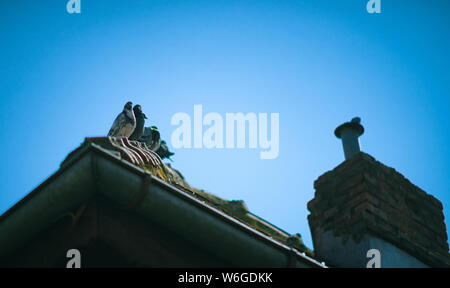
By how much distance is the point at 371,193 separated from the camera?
16.4 feet

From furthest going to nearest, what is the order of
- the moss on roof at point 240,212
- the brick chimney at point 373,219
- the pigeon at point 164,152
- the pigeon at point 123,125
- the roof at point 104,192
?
the pigeon at point 164,152 < the pigeon at point 123,125 < the moss on roof at point 240,212 < the brick chimney at point 373,219 < the roof at point 104,192

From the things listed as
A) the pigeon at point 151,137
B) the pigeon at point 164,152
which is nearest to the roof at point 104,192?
the pigeon at point 151,137

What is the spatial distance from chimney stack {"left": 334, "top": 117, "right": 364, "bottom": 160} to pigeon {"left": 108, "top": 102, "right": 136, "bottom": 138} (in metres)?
2.85

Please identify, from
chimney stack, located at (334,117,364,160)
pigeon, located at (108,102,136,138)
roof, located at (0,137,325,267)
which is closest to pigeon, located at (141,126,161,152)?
pigeon, located at (108,102,136,138)

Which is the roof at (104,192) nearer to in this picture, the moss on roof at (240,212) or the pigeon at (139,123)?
the moss on roof at (240,212)

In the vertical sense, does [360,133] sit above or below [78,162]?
above

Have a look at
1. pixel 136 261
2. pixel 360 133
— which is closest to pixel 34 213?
pixel 136 261

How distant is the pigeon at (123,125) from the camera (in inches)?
248

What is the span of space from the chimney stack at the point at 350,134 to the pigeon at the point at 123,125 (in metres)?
2.85

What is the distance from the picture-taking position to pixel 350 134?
6.12 m

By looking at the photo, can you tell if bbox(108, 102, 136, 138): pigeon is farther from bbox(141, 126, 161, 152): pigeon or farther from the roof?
the roof
